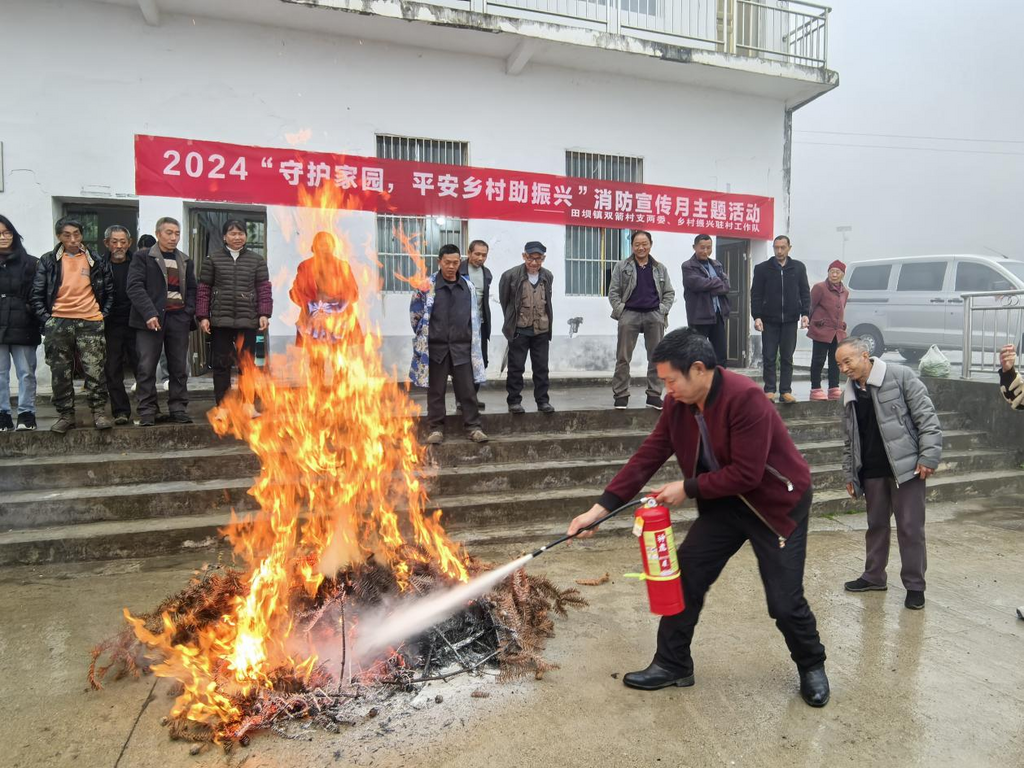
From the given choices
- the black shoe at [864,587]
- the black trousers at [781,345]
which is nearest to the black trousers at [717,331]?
the black trousers at [781,345]

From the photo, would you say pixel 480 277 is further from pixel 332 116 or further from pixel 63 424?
pixel 63 424

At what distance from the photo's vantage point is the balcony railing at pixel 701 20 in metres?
9.61

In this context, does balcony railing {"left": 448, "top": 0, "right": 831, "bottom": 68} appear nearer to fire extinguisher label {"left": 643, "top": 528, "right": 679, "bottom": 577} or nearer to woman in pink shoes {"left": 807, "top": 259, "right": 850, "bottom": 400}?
woman in pink shoes {"left": 807, "top": 259, "right": 850, "bottom": 400}

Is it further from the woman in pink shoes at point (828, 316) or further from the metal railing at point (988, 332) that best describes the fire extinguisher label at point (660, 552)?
the metal railing at point (988, 332)

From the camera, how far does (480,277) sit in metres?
7.57

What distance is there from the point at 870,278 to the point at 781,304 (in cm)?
671

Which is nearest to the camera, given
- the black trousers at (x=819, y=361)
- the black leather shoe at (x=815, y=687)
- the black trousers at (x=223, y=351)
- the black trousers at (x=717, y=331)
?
the black leather shoe at (x=815, y=687)

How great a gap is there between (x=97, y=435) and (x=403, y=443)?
8.86ft

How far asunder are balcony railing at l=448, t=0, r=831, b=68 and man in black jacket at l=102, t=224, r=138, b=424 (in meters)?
5.34

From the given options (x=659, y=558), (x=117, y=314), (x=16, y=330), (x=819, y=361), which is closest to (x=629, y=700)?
(x=659, y=558)

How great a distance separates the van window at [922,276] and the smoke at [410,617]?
1203 centimetres

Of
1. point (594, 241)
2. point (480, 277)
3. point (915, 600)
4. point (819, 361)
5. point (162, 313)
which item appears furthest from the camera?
point (594, 241)

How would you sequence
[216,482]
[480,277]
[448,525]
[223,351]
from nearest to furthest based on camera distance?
[448,525] → [216,482] → [223,351] → [480,277]

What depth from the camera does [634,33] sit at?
33.6 feet
